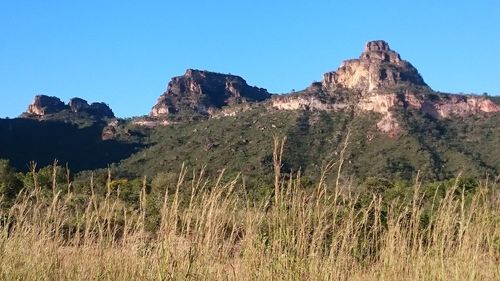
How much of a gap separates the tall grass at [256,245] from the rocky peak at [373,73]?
293 ft

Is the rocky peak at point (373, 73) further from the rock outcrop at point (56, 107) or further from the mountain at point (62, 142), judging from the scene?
→ the rock outcrop at point (56, 107)

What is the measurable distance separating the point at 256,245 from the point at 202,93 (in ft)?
379

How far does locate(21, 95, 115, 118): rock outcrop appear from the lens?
109500mm

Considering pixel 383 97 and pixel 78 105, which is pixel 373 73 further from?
pixel 78 105

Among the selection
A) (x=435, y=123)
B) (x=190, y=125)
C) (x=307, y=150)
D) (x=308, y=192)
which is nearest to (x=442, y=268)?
(x=308, y=192)

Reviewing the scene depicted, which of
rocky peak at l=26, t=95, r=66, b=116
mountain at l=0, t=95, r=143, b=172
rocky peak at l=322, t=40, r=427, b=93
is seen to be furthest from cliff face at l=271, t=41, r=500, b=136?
rocky peak at l=26, t=95, r=66, b=116

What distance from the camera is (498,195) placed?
445cm

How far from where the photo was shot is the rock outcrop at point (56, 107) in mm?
109500

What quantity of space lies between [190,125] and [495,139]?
44759 millimetres

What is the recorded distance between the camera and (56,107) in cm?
11400

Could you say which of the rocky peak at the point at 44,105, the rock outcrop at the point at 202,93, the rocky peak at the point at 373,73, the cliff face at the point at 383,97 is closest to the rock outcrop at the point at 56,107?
the rocky peak at the point at 44,105

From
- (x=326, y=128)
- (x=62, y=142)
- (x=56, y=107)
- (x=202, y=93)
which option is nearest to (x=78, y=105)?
(x=56, y=107)

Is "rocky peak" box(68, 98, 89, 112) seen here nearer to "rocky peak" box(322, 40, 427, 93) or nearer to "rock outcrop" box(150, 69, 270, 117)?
"rock outcrop" box(150, 69, 270, 117)

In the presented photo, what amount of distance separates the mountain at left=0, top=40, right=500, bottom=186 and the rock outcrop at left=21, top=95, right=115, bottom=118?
0.24 metres
